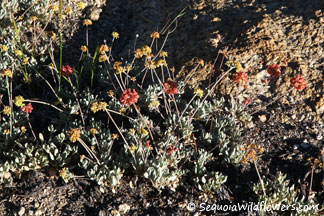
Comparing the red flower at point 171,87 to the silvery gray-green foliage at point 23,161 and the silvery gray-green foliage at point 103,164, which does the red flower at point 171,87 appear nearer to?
the silvery gray-green foliage at point 103,164

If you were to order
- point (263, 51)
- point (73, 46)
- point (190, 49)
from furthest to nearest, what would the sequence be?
1. point (73, 46)
2. point (190, 49)
3. point (263, 51)

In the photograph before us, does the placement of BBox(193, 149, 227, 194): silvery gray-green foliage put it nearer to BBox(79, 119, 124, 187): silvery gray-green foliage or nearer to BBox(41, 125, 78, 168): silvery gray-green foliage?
BBox(79, 119, 124, 187): silvery gray-green foliage

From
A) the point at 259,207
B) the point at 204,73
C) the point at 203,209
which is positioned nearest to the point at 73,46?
the point at 204,73

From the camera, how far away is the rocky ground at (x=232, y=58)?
3.60m

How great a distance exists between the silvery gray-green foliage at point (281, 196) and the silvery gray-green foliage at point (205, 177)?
41cm

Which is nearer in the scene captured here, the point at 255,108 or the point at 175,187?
the point at 175,187

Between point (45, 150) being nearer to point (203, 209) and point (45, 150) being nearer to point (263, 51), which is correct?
point (203, 209)

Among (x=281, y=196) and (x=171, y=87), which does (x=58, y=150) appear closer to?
(x=171, y=87)

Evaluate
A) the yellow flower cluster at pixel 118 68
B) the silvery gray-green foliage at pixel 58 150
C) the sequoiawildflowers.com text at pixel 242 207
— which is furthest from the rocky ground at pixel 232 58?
the yellow flower cluster at pixel 118 68

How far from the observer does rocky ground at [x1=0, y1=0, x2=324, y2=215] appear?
3.60 meters

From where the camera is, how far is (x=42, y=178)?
3.69 metres

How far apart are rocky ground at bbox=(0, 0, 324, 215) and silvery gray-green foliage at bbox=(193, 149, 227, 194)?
0.48 ft

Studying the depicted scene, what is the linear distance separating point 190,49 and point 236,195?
2207 mm

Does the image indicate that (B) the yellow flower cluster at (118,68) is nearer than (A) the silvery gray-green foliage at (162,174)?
No
